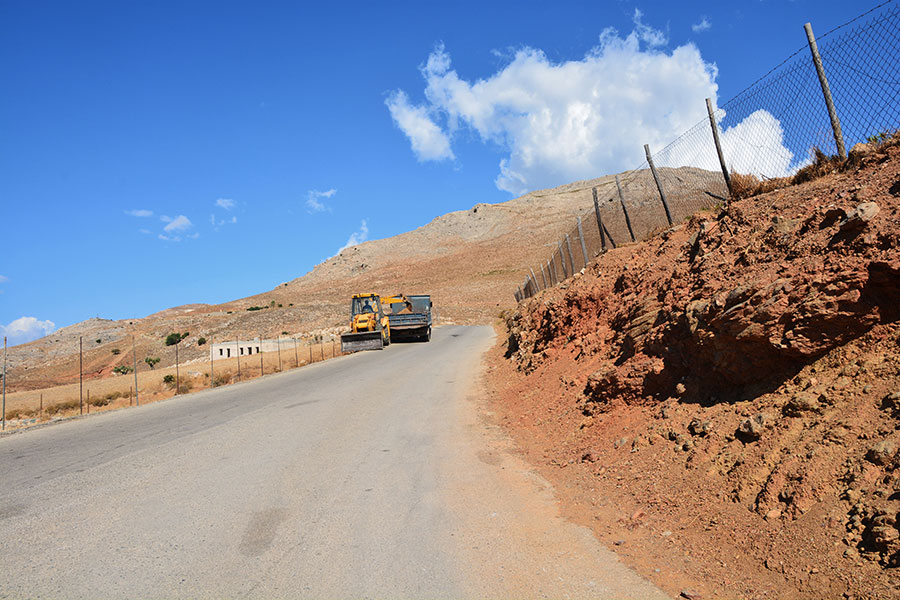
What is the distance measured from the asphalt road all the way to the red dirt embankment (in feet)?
2.23

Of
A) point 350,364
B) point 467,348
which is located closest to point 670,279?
point 350,364

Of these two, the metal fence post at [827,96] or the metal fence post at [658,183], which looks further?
the metal fence post at [658,183]

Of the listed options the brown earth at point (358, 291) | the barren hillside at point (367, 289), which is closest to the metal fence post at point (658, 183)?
the brown earth at point (358, 291)

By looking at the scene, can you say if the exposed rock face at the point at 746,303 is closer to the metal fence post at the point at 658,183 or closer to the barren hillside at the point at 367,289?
the metal fence post at the point at 658,183

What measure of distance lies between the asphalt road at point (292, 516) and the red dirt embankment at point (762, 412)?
680 mm

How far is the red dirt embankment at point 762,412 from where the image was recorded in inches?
144

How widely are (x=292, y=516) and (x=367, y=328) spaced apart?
83.7 feet

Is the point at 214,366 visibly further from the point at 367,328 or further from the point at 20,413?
the point at 20,413

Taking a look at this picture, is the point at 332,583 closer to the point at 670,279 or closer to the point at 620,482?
the point at 620,482

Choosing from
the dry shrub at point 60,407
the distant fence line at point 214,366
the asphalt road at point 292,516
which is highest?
the distant fence line at point 214,366

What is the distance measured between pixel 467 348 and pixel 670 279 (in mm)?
17970

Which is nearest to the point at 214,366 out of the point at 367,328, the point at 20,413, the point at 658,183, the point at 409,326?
the point at 367,328

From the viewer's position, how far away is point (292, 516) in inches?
214

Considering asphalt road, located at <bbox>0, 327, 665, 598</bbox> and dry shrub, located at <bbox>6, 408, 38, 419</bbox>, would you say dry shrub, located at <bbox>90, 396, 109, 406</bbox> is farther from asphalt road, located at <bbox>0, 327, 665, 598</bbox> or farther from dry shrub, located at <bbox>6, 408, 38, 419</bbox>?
asphalt road, located at <bbox>0, 327, 665, 598</bbox>
